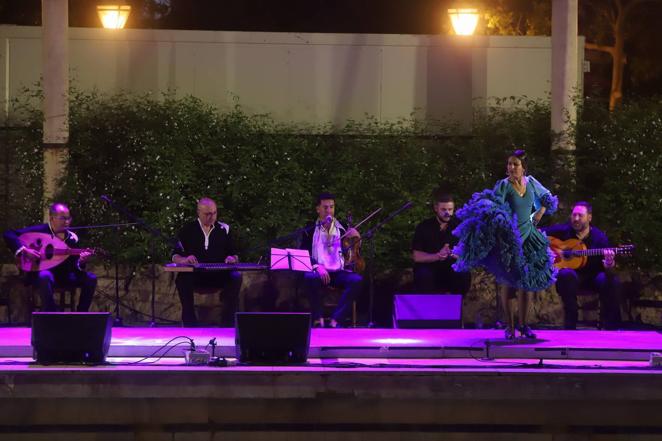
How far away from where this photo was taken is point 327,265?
10539 millimetres

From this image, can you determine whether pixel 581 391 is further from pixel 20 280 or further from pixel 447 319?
pixel 20 280

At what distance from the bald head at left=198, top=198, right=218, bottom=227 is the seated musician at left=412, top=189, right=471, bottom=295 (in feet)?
5.77

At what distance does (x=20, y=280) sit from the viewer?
11.1 m

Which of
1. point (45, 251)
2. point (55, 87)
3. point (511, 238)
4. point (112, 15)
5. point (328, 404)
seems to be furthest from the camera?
point (112, 15)

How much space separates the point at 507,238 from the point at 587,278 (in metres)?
2.32

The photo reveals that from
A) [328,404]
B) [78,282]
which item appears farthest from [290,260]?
[328,404]

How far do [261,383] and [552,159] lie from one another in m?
5.90

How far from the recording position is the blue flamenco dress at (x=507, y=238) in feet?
27.3

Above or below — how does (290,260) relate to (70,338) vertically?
above

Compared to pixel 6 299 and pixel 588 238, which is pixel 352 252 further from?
pixel 6 299

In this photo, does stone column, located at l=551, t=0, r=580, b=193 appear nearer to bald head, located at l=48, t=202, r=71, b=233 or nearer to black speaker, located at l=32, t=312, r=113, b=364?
bald head, located at l=48, t=202, r=71, b=233

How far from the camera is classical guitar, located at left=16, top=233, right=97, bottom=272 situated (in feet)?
33.5

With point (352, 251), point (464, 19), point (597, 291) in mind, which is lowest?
point (597, 291)

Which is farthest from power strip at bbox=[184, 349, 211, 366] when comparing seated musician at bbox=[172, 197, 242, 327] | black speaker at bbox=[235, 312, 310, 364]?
seated musician at bbox=[172, 197, 242, 327]
